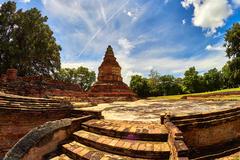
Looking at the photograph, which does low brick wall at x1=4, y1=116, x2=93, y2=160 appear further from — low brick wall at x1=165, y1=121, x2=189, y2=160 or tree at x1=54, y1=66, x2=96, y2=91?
tree at x1=54, y1=66, x2=96, y2=91

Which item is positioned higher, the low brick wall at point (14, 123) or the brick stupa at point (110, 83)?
the brick stupa at point (110, 83)

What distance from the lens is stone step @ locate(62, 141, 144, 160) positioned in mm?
3634

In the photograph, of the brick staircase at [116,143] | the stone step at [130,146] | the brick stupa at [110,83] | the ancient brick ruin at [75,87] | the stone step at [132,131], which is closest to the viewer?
the stone step at [130,146]

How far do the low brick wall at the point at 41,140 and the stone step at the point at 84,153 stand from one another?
310 mm

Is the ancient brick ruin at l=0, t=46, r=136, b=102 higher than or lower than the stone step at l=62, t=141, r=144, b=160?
higher

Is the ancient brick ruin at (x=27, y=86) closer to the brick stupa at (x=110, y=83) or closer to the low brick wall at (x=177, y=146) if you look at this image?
the brick stupa at (x=110, y=83)

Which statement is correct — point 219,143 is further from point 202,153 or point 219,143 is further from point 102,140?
point 102,140

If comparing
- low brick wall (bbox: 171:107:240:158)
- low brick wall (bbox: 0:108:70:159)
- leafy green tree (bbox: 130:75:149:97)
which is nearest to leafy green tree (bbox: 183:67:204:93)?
leafy green tree (bbox: 130:75:149:97)

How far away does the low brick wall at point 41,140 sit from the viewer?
400 cm

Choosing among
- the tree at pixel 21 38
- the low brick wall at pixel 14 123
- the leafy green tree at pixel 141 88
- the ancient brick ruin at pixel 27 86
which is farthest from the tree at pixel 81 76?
the low brick wall at pixel 14 123

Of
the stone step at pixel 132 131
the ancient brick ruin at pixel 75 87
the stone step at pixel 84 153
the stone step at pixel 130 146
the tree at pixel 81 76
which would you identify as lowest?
the stone step at pixel 84 153

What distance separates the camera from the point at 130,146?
368 centimetres

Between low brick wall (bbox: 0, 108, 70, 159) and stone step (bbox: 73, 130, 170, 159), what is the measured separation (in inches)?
100

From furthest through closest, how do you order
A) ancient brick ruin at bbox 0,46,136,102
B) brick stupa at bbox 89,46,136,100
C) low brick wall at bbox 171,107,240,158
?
1. brick stupa at bbox 89,46,136,100
2. ancient brick ruin at bbox 0,46,136,102
3. low brick wall at bbox 171,107,240,158
